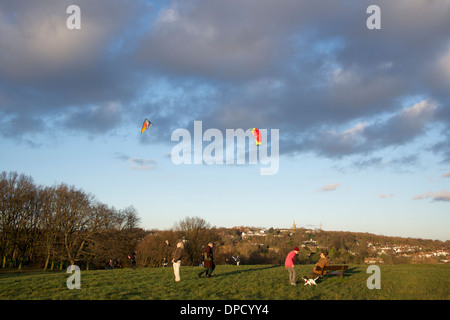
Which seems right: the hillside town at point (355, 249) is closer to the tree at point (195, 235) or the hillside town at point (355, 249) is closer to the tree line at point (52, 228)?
the tree at point (195, 235)

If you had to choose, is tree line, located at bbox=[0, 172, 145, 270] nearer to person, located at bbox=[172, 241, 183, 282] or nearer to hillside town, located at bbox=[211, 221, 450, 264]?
hillside town, located at bbox=[211, 221, 450, 264]

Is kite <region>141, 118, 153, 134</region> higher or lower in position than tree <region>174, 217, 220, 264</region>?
higher

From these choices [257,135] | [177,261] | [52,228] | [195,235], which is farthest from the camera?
[195,235]

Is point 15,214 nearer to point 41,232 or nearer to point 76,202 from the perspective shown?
point 41,232

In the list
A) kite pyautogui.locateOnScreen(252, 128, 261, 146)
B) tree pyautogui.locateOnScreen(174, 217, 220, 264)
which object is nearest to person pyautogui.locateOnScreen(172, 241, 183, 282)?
kite pyautogui.locateOnScreen(252, 128, 261, 146)

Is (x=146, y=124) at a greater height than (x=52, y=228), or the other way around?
(x=146, y=124)

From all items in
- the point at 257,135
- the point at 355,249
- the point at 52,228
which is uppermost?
the point at 257,135

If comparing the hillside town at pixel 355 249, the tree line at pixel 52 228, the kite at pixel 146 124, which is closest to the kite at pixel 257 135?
the kite at pixel 146 124

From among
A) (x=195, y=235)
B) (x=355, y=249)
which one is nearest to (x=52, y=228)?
(x=195, y=235)

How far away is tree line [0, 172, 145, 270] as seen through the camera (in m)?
54.0

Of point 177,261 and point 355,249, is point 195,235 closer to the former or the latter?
point 355,249

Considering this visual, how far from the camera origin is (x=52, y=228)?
56.3 metres

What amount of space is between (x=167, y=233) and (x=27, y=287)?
224 feet
